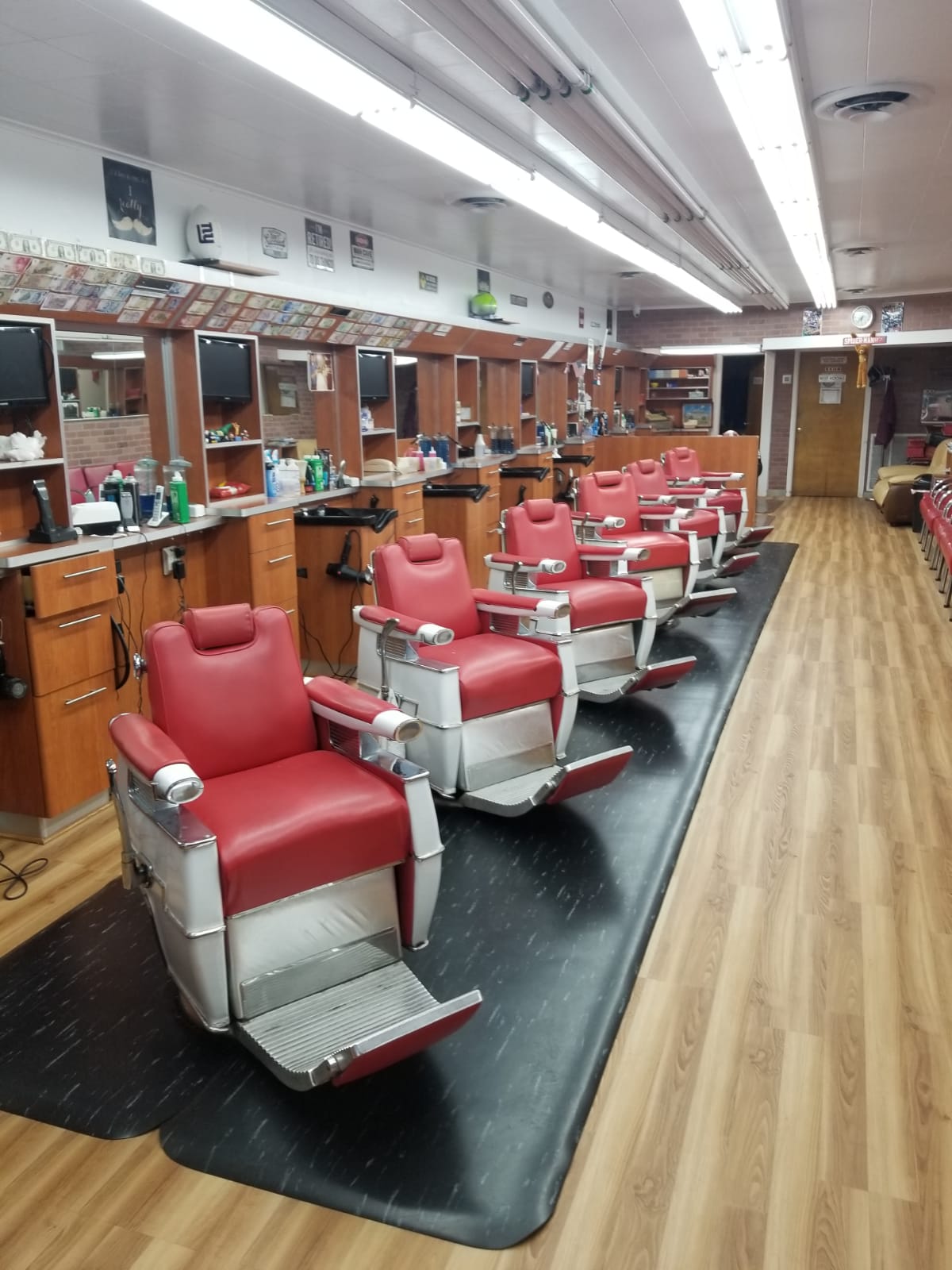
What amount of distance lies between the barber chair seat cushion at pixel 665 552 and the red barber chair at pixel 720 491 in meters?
2.24

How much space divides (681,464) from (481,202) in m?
A: 4.04

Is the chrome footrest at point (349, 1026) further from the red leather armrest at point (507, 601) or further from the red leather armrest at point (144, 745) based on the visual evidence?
the red leather armrest at point (507, 601)

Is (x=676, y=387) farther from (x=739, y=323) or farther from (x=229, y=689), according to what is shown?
(x=229, y=689)

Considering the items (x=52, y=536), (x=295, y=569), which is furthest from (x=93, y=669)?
(x=295, y=569)

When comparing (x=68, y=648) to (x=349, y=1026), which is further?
(x=68, y=648)

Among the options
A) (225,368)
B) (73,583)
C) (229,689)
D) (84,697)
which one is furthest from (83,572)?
(225,368)

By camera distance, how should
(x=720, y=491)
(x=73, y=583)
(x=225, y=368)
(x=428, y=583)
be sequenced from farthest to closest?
(x=720, y=491) < (x=225, y=368) < (x=428, y=583) < (x=73, y=583)

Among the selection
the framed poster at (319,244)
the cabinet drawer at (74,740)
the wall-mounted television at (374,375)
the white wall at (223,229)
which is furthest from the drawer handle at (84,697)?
the framed poster at (319,244)

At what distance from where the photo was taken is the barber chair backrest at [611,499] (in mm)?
6453

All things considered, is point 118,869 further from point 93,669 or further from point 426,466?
point 426,466

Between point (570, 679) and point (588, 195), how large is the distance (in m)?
3.28

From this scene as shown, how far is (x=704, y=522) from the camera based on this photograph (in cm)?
742

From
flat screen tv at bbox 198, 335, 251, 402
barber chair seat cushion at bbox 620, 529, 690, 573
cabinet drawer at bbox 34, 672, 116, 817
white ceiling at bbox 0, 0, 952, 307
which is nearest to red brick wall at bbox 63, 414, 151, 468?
flat screen tv at bbox 198, 335, 251, 402

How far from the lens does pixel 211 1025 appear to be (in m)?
2.39
